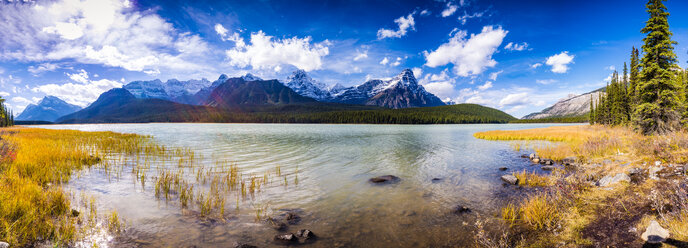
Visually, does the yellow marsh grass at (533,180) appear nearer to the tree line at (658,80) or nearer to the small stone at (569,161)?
the small stone at (569,161)

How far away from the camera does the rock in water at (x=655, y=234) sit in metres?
5.77

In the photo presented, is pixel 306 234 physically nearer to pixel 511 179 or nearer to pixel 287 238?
pixel 287 238

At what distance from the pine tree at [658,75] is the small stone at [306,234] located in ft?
132

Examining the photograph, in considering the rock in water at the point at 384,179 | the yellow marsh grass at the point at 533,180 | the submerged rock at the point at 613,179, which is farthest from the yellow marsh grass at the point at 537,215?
the rock in water at the point at 384,179

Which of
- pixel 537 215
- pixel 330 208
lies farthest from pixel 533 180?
pixel 330 208

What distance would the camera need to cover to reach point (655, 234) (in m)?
5.88

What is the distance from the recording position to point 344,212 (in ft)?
38.3

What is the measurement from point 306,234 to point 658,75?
143 feet

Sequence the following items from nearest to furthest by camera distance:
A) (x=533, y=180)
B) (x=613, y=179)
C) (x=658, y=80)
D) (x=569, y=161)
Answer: (x=613, y=179)
(x=533, y=180)
(x=569, y=161)
(x=658, y=80)

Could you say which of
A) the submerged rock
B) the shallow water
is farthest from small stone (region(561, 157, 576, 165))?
the submerged rock

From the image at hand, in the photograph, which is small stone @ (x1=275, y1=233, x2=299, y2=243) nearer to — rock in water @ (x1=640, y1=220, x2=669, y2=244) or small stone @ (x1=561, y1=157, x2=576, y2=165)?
rock in water @ (x1=640, y1=220, x2=669, y2=244)

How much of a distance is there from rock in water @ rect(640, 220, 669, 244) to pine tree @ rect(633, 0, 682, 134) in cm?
3468

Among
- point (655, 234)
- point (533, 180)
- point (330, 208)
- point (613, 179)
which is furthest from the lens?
point (533, 180)

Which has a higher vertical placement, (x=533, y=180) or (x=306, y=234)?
(x=533, y=180)
